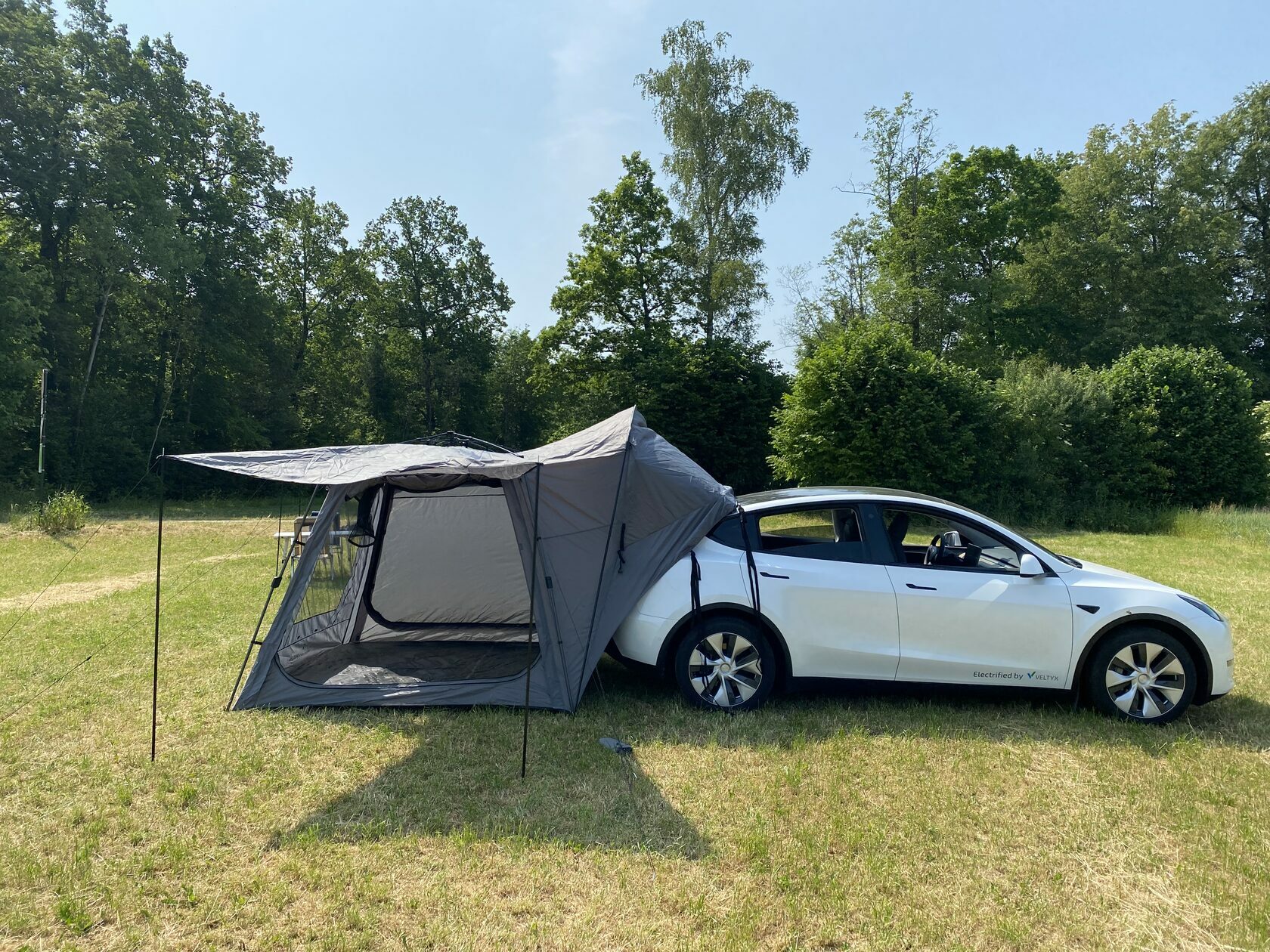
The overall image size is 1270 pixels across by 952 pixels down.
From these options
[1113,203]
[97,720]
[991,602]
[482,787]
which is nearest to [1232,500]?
[1113,203]

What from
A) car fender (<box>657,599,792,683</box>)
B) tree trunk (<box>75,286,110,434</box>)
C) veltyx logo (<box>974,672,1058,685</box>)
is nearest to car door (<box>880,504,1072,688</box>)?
veltyx logo (<box>974,672,1058,685</box>)

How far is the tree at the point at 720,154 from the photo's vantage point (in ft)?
87.2

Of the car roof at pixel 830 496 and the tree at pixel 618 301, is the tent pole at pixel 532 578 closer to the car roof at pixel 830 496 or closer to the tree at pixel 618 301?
the car roof at pixel 830 496

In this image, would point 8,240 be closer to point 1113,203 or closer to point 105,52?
point 105,52

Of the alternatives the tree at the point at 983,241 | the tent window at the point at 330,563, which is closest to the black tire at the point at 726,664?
the tent window at the point at 330,563

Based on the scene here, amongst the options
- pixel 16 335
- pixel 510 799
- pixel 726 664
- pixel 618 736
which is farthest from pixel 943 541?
pixel 16 335

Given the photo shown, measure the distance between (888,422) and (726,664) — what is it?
15234 mm

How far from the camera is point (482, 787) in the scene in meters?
4.31

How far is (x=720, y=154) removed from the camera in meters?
Answer: 26.9

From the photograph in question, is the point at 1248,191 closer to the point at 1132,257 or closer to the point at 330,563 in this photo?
the point at 1132,257

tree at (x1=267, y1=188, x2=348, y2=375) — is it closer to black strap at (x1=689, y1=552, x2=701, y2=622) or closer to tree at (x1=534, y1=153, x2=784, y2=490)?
tree at (x1=534, y1=153, x2=784, y2=490)

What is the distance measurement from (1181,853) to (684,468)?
3.62 meters

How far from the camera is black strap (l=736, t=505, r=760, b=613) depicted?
5.36 meters

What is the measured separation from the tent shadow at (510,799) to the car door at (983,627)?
6.96 ft
